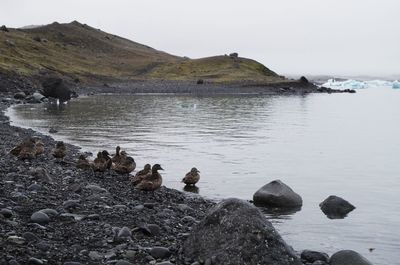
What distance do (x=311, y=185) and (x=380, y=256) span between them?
343 inches

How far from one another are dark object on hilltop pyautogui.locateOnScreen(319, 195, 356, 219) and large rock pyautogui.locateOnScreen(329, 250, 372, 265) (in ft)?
18.2

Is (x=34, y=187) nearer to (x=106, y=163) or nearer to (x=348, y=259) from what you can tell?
(x=106, y=163)

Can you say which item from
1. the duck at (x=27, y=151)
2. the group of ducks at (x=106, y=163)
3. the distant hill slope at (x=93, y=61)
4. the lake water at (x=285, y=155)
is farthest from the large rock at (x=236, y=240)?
the distant hill slope at (x=93, y=61)

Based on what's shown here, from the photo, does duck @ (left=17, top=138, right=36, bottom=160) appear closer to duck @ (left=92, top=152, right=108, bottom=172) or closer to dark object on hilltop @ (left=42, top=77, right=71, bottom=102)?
duck @ (left=92, top=152, right=108, bottom=172)

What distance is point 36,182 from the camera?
16062mm

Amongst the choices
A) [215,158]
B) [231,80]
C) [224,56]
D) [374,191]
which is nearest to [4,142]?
[215,158]

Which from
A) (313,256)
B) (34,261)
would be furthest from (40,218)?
(313,256)

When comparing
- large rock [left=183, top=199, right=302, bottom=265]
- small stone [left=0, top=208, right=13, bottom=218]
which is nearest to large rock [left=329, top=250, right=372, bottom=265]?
large rock [left=183, top=199, right=302, bottom=265]

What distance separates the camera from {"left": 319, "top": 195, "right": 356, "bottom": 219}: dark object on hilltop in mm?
17172

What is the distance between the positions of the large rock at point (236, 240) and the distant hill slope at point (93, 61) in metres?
78.2

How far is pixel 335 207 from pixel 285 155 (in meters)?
Answer: 12.4

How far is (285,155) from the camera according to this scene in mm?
29688

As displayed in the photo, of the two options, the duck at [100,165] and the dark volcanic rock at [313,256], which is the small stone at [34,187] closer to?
the duck at [100,165]

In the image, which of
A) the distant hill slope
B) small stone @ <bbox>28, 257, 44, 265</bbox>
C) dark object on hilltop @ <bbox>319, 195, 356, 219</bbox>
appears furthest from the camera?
the distant hill slope
